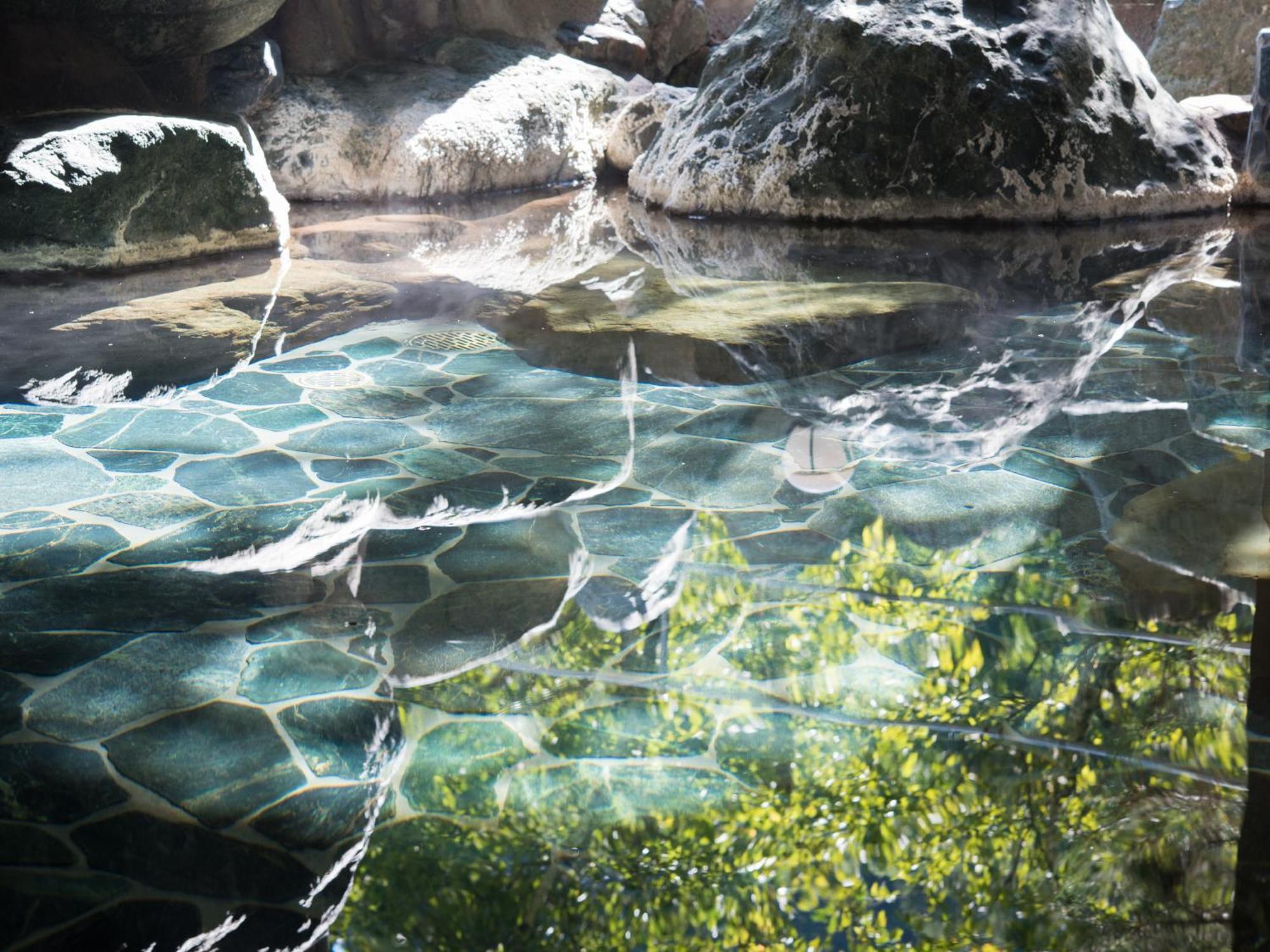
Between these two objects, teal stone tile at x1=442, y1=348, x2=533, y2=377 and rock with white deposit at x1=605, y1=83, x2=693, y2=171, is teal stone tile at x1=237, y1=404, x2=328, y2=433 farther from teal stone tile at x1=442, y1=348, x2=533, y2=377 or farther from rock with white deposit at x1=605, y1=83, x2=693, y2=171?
rock with white deposit at x1=605, y1=83, x2=693, y2=171

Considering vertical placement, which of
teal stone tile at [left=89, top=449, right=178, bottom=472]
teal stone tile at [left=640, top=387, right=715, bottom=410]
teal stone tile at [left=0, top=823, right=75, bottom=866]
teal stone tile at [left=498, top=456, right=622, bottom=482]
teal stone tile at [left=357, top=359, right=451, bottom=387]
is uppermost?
teal stone tile at [left=0, top=823, right=75, bottom=866]

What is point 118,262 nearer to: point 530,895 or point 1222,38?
point 530,895

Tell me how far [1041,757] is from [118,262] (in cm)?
600

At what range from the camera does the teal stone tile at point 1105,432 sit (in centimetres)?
373

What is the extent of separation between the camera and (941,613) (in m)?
2.72

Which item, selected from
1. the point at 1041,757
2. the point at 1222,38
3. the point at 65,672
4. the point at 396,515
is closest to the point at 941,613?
the point at 1041,757

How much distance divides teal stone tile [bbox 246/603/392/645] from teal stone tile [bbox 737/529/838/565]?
0.91 m

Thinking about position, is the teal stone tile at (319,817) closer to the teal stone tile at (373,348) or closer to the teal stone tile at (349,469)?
the teal stone tile at (349,469)

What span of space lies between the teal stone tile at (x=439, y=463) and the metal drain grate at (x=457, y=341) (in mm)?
1262

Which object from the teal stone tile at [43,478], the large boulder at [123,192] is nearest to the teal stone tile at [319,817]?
the teal stone tile at [43,478]

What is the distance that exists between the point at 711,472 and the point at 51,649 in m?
1.83

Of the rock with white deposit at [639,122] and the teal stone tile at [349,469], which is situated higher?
the rock with white deposit at [639,122]

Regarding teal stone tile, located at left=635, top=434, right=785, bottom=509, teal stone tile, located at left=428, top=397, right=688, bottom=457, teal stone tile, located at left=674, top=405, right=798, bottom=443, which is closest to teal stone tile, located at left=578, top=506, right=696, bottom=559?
teal stone tile, located at left=635, top=434, right=785, bottom=509

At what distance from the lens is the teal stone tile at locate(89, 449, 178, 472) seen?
3.70 meters
